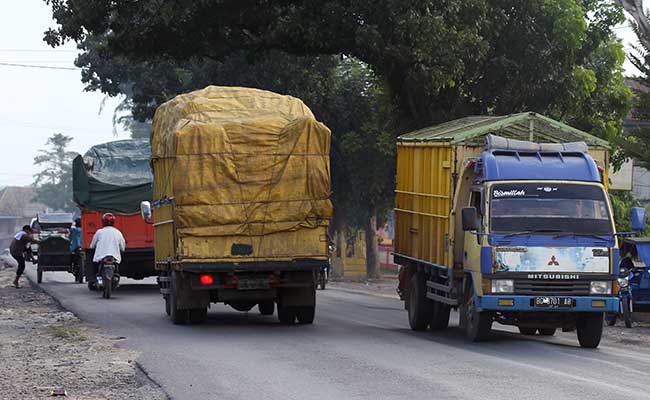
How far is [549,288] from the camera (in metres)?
17.0

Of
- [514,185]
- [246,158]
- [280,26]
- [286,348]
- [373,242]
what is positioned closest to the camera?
[286,348]

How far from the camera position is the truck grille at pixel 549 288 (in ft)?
55.8

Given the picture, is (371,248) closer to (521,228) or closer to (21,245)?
(21,245)

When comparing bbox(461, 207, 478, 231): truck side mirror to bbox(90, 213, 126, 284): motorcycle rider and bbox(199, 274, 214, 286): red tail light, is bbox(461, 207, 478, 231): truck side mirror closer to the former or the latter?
bbox(199, 274, 214, 286): red tail light

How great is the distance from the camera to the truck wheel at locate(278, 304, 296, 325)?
20578 millimetres

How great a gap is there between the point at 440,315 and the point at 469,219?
392cm

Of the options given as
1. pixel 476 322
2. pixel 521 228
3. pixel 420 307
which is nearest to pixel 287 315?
pixel 420 307

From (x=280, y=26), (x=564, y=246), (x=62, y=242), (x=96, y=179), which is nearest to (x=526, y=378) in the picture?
(x=564, y=246)

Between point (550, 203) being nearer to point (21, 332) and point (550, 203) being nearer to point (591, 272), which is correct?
point (591, 272)

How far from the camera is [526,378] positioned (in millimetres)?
13555

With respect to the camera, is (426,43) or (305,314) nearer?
(305,314)

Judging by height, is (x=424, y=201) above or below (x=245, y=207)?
above


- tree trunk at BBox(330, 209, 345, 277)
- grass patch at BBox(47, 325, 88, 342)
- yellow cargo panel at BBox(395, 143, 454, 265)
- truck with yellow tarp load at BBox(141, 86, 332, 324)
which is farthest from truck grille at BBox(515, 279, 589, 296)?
tree trunk at BBox(330, 209, 345, 277)

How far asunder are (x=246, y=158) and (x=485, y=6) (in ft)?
36.6
